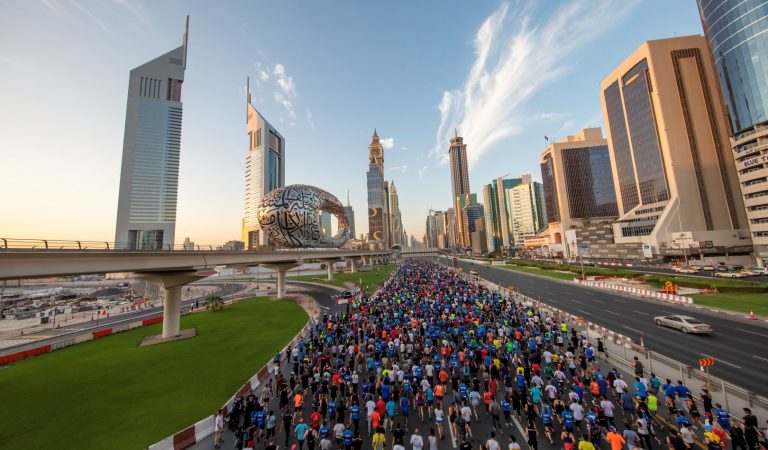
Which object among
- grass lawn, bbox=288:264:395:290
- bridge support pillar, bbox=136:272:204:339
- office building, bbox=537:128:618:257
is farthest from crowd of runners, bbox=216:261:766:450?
office building, bbox=537:128:618:257

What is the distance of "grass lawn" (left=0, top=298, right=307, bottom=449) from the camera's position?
1015 cm

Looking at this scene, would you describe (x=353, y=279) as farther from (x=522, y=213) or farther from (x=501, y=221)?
(x=501, y=221)

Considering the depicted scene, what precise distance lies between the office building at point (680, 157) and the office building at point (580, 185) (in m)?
41.2

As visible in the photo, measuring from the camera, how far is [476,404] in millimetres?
10141

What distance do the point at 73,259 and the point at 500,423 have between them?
21352mm

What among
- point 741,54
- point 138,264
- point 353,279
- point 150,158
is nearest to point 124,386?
Result: point 138,264

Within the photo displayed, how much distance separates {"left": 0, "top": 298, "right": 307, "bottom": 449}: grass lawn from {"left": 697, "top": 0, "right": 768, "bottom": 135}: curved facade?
86525mm

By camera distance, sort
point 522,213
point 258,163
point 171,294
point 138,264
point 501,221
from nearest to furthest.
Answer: point 138,264 < point 171,294 < point 258,163 < point 522,213 < point 501,221

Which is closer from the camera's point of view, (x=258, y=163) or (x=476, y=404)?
(x=476, y=404)

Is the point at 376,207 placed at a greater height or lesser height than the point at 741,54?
lesser

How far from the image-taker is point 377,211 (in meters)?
178

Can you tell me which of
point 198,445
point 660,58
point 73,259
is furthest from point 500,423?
point 660,58

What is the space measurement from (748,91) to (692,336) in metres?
67.7

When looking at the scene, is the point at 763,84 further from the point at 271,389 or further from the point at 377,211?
the point at 377,211
